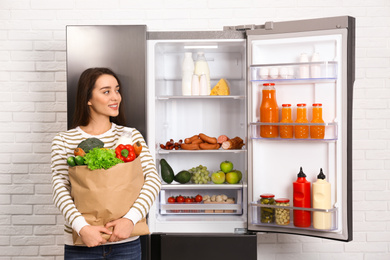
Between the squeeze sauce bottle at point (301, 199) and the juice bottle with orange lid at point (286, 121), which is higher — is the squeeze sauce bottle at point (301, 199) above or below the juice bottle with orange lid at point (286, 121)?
below

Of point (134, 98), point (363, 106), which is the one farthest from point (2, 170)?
point (363, 106)

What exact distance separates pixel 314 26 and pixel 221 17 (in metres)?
1.07

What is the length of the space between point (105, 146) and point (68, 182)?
0.25 metres

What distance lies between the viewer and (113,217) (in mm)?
1996

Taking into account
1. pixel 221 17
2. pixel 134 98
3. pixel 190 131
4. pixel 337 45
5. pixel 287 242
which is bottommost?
pixel 287 242

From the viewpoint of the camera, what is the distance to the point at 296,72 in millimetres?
2619

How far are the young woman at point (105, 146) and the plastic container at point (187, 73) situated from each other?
530 millimetres

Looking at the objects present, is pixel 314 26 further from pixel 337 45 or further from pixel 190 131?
pixel 190 131

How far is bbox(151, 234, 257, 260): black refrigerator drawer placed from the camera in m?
2.66

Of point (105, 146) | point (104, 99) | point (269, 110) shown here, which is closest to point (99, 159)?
point (105, 146)

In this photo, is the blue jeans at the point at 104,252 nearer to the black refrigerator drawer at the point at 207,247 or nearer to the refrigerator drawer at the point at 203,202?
the black refrigerator drawer at the point at 207,247

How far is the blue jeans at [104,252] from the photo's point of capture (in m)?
2.12

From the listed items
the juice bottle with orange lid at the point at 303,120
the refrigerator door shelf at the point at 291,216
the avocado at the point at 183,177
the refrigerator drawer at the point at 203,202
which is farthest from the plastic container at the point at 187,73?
the refrigerator door shelf at the point at 291,216

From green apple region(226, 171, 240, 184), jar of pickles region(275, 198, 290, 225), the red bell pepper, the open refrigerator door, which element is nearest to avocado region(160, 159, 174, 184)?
the open refrigerator door
